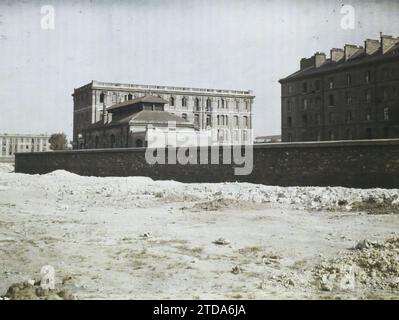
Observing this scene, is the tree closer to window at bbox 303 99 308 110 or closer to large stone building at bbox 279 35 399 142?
large stone building at bbox 279 35 399 142

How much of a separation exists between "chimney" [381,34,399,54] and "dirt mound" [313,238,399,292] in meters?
39.0

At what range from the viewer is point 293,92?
52.7m

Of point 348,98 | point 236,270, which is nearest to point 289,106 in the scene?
point 348,98

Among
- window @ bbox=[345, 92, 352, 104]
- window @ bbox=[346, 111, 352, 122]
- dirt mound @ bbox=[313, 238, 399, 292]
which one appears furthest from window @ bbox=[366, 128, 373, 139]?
dirt mound @ bbox=[313, 238, 399, 292]

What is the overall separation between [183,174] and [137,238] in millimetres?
16649

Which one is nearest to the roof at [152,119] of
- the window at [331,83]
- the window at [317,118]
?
the window at [317,118]

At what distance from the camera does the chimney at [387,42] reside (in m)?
41.2

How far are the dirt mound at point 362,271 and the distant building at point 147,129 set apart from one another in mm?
35464

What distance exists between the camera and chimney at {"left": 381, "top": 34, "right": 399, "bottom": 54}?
135 ft

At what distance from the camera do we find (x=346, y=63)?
45.7m

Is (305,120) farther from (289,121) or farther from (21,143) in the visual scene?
(21,143)

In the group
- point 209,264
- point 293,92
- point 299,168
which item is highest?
point 293,92

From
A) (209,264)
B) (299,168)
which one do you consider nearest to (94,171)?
(299,168)
